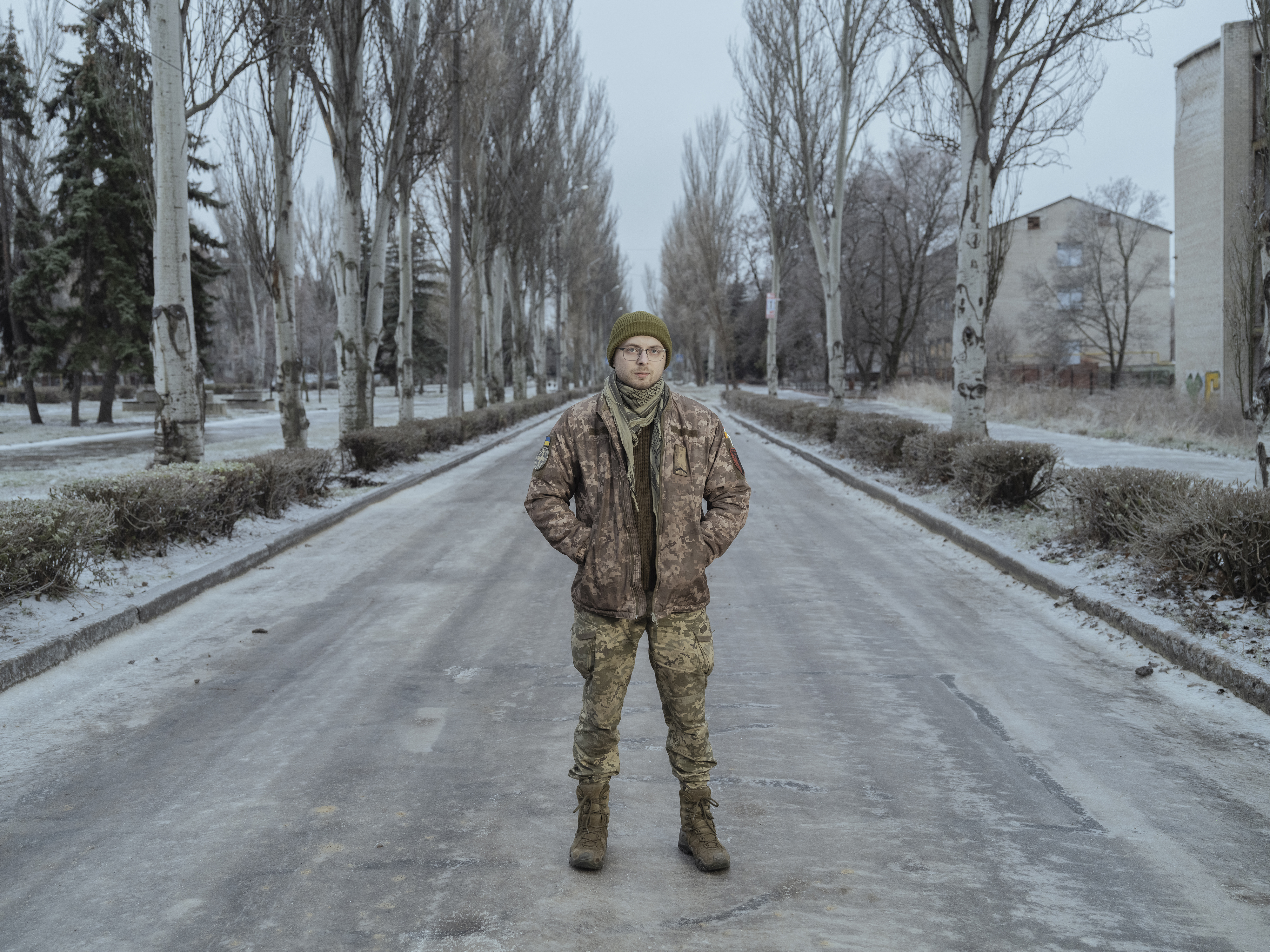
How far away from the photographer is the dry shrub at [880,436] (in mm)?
14383

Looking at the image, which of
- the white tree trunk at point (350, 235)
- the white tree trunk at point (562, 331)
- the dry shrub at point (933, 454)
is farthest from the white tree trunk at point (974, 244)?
the white tree trunk at point (562, 331)

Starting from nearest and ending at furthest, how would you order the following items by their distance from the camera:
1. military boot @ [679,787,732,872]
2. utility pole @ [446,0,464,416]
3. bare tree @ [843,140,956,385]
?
1. military boot @ [679,787,732,872]
2. utility pole @ [446,0,464,416]
3. bare tree @ [843,140,956,385]

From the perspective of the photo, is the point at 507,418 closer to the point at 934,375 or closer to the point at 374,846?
the point at 374,846

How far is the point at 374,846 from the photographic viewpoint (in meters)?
3.39

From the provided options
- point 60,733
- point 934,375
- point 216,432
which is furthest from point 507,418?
point 934,375

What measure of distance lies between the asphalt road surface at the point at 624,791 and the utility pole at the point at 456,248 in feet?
50.9

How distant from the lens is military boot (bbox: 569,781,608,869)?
3.22 m

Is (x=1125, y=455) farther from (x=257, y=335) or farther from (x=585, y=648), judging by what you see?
(x=257, y=335)

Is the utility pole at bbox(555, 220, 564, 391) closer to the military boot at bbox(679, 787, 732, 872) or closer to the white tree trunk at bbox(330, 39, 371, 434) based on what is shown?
the white tree trunk at bbox(330, 39, 371, 434)

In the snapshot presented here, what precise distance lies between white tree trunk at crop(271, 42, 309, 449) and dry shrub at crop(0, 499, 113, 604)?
8747mm

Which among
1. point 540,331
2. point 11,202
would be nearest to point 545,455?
point 11,202

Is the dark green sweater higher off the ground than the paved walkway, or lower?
higher

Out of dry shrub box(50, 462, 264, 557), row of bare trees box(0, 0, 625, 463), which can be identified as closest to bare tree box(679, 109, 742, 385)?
row of bare trees box(0, 0, 625, 463)

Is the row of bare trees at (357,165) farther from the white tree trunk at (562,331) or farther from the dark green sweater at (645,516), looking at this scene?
the dark green sweater at (645,516)
